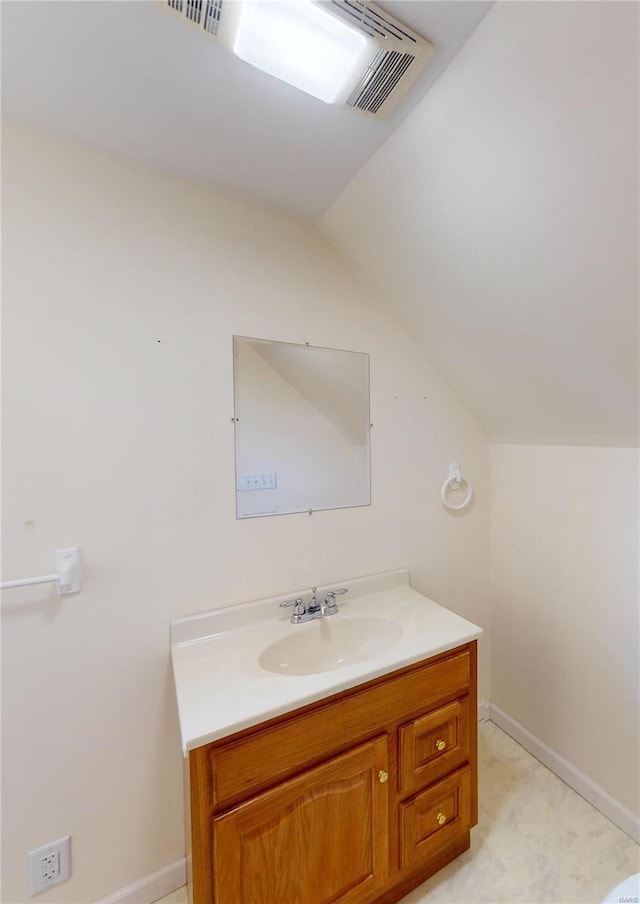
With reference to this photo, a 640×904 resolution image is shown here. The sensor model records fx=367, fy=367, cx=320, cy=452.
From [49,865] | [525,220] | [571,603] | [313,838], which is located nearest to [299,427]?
[525,220]

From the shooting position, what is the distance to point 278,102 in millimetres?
975

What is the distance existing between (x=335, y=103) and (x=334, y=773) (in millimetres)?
1771

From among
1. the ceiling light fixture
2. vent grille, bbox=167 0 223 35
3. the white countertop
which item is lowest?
the white countertop

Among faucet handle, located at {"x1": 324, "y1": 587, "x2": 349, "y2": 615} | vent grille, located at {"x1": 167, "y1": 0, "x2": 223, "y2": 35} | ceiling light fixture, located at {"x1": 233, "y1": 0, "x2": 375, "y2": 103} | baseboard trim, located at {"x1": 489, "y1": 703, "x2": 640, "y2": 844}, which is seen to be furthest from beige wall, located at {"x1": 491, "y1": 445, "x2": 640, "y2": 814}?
vent grille, located at {"x1": 167, "y1": 0, "x2": 223, "y2": 35}

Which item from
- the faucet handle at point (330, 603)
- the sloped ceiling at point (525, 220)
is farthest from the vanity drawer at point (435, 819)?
the sloped ceiling at point (525, 220)

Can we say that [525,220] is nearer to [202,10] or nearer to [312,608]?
[202,10]

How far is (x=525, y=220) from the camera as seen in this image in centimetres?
103

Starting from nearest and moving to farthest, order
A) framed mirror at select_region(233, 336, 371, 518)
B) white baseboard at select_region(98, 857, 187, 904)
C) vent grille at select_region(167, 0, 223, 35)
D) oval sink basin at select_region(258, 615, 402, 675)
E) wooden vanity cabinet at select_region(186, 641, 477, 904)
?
vent grille at select_region(167, 0, 223, 35), wooden vanity cabinet at select_region(186, 641, 477, 904), white baseboard at select_region(98, 857, 187, 904), oval sink basin at select_region(258, 615, 402, 675), framed mirror at select_region(233, 336, 371, 518)

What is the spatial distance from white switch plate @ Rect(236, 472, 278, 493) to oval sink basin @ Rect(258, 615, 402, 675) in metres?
0.52

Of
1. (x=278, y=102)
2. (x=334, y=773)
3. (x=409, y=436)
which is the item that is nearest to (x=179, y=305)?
(x=278, y=102)

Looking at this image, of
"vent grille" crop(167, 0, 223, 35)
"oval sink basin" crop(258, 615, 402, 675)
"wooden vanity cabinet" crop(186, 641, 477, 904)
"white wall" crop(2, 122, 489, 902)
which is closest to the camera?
"vent grille" crop(167, 0, 223, 35)

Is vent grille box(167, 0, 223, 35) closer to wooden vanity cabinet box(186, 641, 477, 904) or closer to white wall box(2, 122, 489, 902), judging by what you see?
white wall box(2, 122, 489, 902)

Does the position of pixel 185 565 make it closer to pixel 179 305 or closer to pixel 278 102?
pixel 179 305

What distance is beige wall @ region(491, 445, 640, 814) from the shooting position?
1.40 meters
